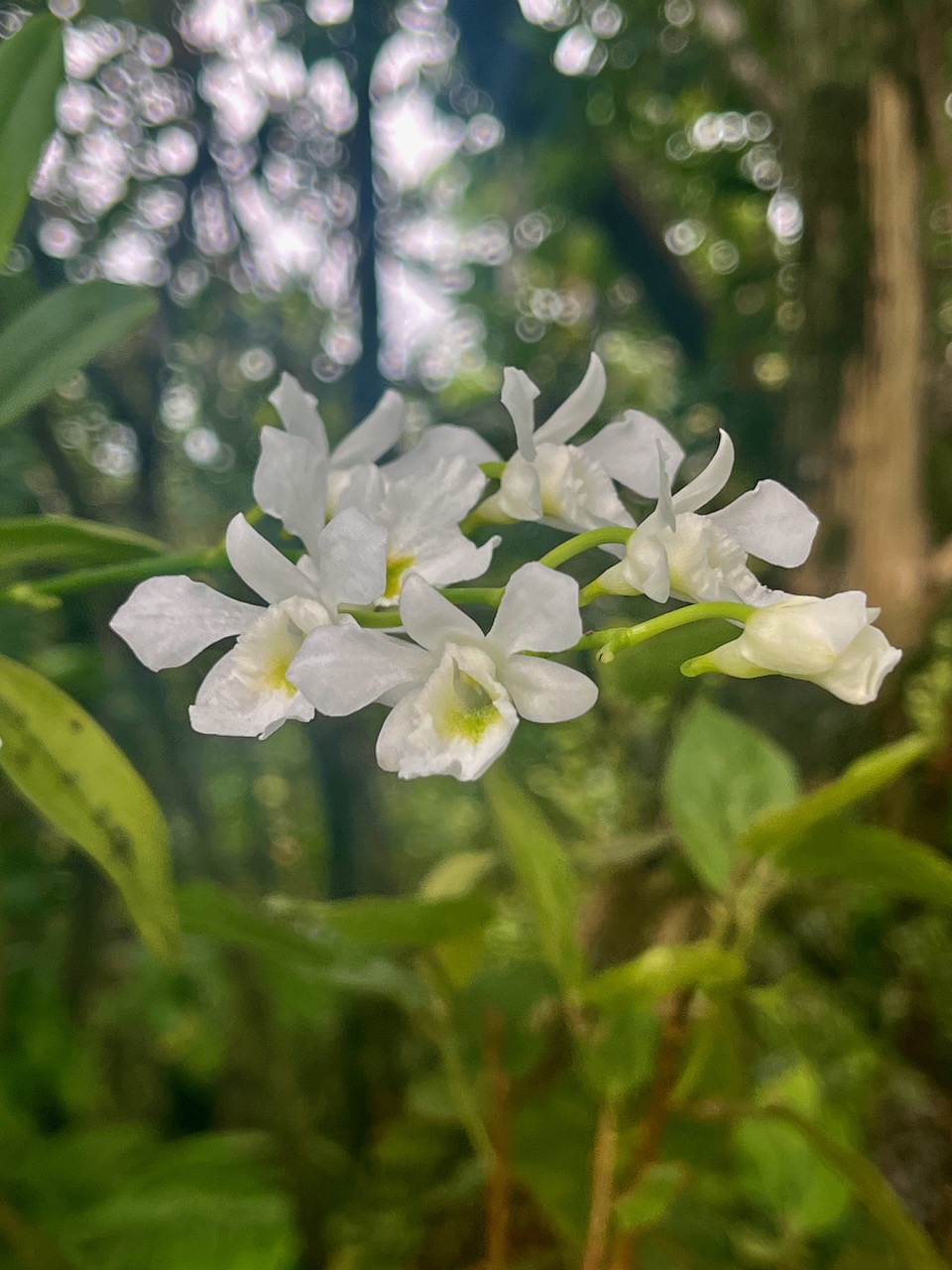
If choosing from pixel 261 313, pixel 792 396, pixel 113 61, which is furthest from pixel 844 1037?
pixel 113 61

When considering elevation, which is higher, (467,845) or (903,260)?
(903,260)

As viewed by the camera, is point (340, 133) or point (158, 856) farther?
point (340, 133)

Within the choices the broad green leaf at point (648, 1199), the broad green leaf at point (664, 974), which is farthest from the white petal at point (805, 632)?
the broad green leaf at point (648, 1199)

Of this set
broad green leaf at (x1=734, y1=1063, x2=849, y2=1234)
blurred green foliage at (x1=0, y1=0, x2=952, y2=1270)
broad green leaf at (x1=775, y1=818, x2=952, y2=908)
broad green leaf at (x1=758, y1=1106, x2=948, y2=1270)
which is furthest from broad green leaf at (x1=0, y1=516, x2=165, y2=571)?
broad green leaf at (x1=734, y1=1063, x2=849, y2=1234)

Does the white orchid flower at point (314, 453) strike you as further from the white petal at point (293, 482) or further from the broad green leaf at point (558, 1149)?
the broad green leaf at point (558, 1149)

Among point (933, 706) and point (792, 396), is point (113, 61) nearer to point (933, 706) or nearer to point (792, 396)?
point (792, 396)

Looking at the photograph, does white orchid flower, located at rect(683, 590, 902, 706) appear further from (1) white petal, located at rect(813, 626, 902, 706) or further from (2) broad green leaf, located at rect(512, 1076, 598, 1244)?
(2) broad green leaf, located at rect(512, 1076, 598, 1244)

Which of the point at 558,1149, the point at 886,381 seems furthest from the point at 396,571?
the point at 886,381
